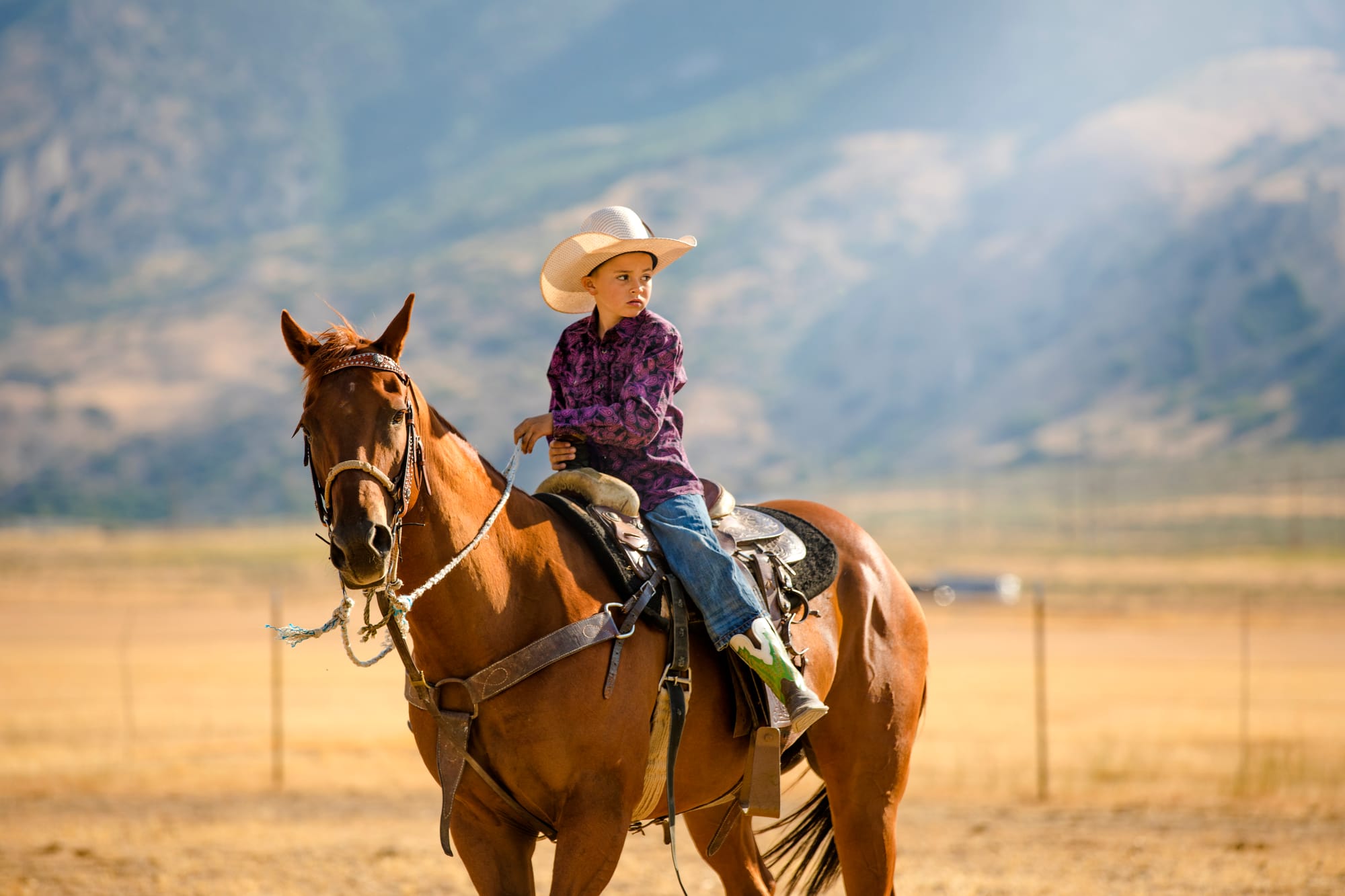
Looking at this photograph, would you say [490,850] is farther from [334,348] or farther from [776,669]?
[334,348]

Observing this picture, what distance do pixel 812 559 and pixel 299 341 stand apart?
7.79 ft

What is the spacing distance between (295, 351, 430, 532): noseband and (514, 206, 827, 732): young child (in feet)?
1.63

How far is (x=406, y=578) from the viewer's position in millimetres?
4297

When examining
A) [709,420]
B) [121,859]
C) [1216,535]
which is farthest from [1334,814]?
[709,420]

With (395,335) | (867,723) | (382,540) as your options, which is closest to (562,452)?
(395,335)

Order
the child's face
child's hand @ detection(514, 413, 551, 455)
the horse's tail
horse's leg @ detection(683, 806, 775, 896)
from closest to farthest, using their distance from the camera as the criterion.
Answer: child's hand @ detection(514, 413, 551, 455)
the child's face
horse's leg @ detection(683, 806, 775, 896)
the horse's tail

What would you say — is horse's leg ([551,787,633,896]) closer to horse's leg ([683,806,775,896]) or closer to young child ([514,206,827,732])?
young child ([514,206,827,732])

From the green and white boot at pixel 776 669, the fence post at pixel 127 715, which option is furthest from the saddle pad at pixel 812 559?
the fence post at pixel 127 715

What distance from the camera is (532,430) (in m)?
4.57

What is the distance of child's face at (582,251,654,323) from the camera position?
4.89m

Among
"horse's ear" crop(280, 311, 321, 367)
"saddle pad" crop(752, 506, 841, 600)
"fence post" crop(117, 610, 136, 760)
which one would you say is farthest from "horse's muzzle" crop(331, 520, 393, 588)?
"fence post" crop(117, 610, 136, 760)

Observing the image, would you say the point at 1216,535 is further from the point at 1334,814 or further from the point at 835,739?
the point at 835,739

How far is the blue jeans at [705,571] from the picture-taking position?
479 centimetres

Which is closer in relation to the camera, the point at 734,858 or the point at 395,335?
the point at 395,335
